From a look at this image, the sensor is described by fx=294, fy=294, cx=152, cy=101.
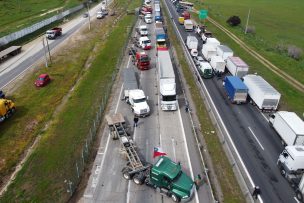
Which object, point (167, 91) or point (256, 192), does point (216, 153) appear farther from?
point (167, 91)

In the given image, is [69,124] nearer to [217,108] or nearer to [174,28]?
[217,108]

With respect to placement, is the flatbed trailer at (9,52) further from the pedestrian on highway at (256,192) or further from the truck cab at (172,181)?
the pedestrian on highway at (256,192)

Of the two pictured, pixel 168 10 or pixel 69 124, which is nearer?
pixel 69 124

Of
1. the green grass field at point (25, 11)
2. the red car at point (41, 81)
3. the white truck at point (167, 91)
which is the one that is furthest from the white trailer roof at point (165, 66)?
the green grass field at point (25, 11)

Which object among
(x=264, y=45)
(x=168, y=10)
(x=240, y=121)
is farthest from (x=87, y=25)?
(x=240, y=121)

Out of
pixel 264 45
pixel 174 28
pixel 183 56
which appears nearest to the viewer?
pixel 183 56

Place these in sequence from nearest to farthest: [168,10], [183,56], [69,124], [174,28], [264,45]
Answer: [69,124]
[183,56]
[264,45]
[174,28]
[168,10]

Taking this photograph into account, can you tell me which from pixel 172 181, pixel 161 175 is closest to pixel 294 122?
pixel 172 181
